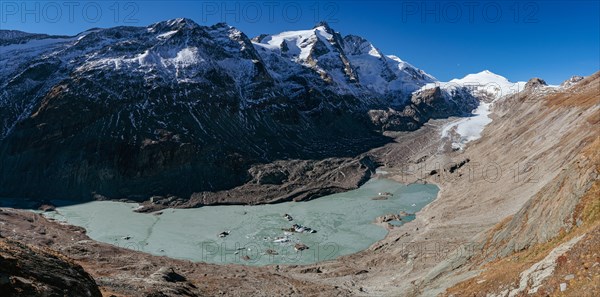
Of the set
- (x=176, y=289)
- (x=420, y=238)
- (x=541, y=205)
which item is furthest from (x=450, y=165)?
(x=176, y=289)

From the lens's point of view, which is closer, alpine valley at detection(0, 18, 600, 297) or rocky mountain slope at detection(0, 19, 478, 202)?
alpine valley at detection(0, 18, 600, 297)

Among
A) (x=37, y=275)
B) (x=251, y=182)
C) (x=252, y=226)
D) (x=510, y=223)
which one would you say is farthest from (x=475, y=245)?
(x=251, y=182)

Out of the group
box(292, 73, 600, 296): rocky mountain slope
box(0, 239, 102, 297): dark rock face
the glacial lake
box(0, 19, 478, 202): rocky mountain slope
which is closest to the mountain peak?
box(0, 19, 478, 202): rocky mountain slope

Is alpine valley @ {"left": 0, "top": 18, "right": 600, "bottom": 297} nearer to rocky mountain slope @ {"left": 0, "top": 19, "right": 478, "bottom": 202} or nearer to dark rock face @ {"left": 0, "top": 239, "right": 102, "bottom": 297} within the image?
dark rock face @ {"left": 0, "top": 239, "right": 102, "bottom": 297}

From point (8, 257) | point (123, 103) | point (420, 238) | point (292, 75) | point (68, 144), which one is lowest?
point (420, 238)

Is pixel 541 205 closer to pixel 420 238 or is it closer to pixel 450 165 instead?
pixel 420 238

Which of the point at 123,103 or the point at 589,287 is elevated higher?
the point at 123,103
